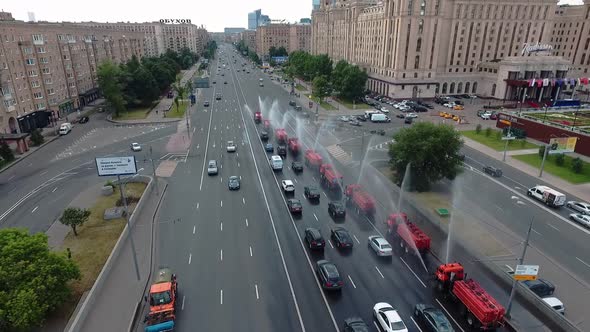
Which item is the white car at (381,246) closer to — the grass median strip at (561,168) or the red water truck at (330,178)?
the red water truck at (330,178)

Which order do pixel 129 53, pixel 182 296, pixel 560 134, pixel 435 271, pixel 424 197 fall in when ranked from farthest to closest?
pixel 129 53
pixel 560 134
pixel 424 197
pixel 435 271
pixel 182 296

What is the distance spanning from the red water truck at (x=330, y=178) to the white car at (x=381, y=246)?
616 inches

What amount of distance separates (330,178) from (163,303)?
29070 millimetres

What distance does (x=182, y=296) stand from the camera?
28828 millimetres

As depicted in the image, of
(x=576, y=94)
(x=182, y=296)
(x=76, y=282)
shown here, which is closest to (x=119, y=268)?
(x=76, y=282)

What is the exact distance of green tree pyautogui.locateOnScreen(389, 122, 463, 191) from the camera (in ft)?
148

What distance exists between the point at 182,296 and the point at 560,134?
69866mm

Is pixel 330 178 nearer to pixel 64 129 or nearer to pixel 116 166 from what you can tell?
pixel 116 166

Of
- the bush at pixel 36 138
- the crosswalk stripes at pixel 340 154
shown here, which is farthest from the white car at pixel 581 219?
the bush at pixel 36 138

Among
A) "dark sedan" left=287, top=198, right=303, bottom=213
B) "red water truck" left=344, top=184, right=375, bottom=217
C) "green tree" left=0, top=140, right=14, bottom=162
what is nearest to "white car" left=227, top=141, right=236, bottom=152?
"dark sedan" left=287, top=198, right=303, bottom=213

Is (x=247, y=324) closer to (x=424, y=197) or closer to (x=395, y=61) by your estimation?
(x=424, y=197)

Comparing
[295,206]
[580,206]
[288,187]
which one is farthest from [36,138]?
[580,206]

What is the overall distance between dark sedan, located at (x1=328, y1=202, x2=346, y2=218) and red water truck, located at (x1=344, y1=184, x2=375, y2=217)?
2736mm

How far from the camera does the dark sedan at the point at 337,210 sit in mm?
41219
